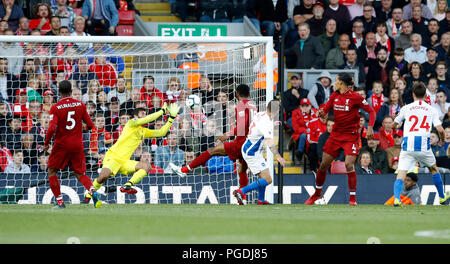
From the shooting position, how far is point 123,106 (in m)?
15.3

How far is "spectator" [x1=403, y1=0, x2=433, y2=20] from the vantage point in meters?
19.9

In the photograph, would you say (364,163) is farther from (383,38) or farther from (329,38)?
(383,38)

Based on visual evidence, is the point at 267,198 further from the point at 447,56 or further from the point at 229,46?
the point at 447,56

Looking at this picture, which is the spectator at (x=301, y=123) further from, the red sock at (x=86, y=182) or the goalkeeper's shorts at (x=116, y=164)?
the red sock at (x=86, y=182)

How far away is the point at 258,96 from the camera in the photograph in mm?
14984

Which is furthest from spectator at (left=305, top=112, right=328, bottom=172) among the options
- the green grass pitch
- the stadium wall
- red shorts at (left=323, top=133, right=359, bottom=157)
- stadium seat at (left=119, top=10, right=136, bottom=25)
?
the green grass pitch

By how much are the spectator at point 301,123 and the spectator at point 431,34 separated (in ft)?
13.7

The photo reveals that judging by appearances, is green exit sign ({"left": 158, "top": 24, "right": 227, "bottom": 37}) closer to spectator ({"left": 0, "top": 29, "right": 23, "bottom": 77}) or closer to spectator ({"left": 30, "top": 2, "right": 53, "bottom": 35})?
spectator ({"left": 30, "top": 2, "right": 53, "bottom": 35})

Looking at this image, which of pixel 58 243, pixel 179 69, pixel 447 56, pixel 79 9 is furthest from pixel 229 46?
pixel 58 243

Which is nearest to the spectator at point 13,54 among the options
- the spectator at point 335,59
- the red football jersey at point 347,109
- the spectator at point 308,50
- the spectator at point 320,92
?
the spectator at point 320,92

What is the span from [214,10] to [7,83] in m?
5.74

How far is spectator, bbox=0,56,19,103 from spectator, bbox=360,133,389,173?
6.65 metres

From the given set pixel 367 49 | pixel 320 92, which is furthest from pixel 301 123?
pixel 367 49
